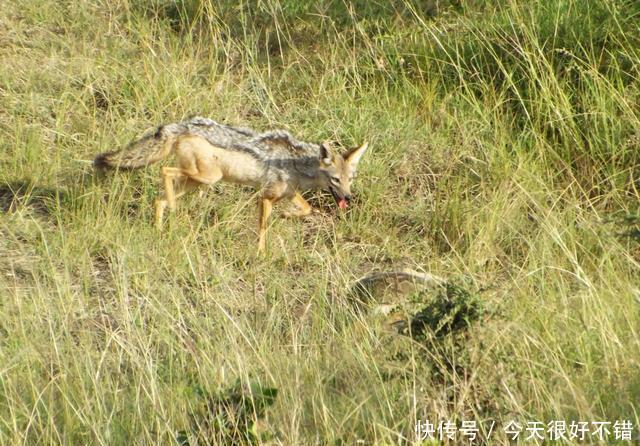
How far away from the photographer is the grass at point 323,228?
5.07 metres

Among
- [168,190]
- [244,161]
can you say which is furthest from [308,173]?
[168,190]

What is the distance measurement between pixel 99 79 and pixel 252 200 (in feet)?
5.80

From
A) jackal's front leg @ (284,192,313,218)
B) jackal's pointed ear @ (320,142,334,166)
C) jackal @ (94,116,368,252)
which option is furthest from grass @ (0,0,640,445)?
jackal's pointed ear @ (320,142,334,166)

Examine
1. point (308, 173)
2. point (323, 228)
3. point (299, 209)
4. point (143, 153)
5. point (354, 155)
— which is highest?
point (143, 153)

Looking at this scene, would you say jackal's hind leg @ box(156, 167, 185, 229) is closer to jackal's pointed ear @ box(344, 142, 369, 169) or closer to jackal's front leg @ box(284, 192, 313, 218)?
jackal's front leg @ box(284, 192, 313, 218)

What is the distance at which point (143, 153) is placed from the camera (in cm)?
818

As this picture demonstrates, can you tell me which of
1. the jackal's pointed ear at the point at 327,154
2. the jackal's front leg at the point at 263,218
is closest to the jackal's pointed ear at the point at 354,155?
the jackal's pointed ear at the point at 327,154

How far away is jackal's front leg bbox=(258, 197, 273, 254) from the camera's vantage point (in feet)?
26.4

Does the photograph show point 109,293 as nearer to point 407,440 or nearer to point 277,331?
point 277,331

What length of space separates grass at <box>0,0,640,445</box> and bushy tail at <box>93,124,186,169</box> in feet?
0.54

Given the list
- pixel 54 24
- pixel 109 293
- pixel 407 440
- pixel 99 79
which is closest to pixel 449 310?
pixel 407 440

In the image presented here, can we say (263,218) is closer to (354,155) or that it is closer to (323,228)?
(323,228)

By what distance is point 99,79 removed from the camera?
9.51 meters

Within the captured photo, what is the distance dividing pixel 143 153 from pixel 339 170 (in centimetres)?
134
